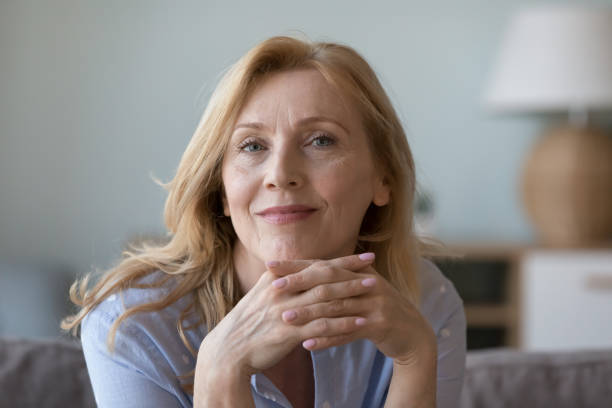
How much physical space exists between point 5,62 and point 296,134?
2696 mm

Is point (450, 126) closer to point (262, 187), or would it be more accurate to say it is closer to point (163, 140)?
point (163, 140)

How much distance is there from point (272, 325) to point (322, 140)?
1.04ft

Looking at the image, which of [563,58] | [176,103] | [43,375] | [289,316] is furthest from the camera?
[176,103]

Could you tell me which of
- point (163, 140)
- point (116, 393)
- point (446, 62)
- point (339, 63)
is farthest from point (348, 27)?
point (116, 393)

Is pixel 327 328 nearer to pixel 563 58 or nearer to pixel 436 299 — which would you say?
pixel 436 299

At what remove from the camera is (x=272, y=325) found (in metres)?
1.14

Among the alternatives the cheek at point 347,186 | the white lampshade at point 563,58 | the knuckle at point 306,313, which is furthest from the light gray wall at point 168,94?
the knuckle at point 306,313

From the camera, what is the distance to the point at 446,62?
3473 mm

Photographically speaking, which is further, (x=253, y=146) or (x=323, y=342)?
(x=253, y=146)

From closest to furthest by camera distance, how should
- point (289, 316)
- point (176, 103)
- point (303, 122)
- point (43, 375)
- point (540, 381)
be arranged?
1. point (289, 316)
2. point (303, 122)
3. point (43, 375)
4. point (540, 381)
5. point (176, 103)

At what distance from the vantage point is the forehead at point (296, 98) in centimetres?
123

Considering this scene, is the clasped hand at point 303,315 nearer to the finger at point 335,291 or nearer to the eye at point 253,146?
the finger at point 335,291

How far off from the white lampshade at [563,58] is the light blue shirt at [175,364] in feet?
5.87

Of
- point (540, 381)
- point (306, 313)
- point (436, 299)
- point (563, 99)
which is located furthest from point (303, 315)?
point (563, 99)
